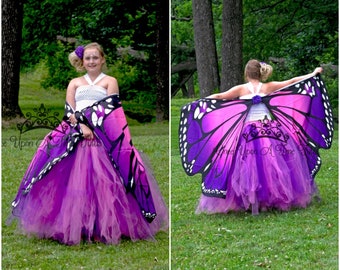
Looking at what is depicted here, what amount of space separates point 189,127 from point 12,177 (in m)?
1.44

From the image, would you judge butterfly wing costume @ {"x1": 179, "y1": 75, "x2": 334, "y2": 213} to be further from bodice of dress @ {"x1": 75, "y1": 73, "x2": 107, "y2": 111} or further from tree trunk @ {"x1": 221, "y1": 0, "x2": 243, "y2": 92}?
bodice of dress @ {"x1": 75, "y1": 73, "x2": 107, "y2": 111}

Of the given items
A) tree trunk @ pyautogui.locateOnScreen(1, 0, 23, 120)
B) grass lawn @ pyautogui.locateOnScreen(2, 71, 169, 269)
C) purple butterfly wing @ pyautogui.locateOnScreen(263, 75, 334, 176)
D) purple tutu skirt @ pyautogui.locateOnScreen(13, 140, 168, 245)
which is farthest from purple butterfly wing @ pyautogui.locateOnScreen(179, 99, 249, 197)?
tree trunk @ pyautogui.locateOnScreen(1, 0, 23, 120)

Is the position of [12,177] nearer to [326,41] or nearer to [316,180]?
[316,180]

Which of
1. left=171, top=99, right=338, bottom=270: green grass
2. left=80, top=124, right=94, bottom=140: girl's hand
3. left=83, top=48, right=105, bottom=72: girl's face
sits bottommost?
left=171, top=99, right=338, bottom=270: green grass

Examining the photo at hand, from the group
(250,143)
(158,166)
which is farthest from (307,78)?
(158,166)

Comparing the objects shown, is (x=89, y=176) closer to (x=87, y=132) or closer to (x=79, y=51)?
(x=87, y=132)

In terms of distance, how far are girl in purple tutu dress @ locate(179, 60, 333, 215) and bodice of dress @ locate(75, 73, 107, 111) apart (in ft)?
Result: 2.28

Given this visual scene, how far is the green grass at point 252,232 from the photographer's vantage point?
4.10 meters

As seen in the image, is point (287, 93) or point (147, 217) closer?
point (147, 217)

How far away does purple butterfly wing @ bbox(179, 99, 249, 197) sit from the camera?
441 cm

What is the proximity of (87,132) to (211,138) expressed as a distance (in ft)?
3.27

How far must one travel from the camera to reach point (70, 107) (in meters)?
4.20

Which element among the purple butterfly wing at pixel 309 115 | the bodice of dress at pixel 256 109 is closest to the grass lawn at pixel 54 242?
the bodice of dress at pixel 256 109

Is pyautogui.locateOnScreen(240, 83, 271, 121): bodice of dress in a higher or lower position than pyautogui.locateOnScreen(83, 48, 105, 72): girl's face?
lower
